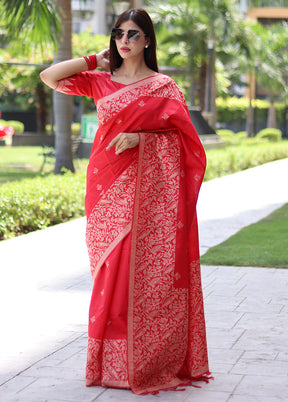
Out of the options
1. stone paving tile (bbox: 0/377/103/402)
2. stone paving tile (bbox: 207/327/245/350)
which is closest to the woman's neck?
stone paving tile (bbox: 0/377/103/402)

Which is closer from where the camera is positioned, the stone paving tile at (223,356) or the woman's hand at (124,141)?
the woman's hand at (124,141)

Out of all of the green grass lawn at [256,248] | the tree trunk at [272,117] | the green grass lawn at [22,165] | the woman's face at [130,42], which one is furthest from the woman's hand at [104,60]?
the tree trunk at [272,117]

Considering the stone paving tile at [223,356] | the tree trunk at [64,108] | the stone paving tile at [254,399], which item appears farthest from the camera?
the tree trunk at [64,108]

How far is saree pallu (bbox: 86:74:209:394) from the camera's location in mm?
3818

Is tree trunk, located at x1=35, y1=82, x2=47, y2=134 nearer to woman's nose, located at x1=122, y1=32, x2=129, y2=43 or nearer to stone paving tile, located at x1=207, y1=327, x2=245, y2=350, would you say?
stone paving tile, located at x1=207, y1=327, x2=245, y2=350

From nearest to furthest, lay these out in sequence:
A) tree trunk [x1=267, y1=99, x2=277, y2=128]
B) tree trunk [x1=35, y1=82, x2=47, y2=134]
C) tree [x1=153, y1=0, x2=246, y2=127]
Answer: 1. tree [x1=153, y1=0, x2=246, y2=127]
2. tree trunk [x1=35, y1=82, x2=47, y2=134]
3. tree trunk [x1=267, y1=99, x2=277, y2=128]

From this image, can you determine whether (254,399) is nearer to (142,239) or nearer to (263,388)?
(263,388)

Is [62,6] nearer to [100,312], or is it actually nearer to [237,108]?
[100,312]

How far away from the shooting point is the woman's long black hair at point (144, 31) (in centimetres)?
383

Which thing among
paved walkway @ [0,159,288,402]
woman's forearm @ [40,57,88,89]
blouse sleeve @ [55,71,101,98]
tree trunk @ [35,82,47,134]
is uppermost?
woman's forearm @ [40,57,88,89]

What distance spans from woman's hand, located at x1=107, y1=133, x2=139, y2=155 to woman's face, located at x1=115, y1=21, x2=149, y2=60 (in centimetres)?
40

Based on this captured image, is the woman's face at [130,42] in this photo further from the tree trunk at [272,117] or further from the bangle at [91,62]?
the tree trunk at [272,117]

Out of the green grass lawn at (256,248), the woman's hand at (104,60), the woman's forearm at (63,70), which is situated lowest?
the green grass lawn at (256,248)

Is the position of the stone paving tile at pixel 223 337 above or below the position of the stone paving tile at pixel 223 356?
below
